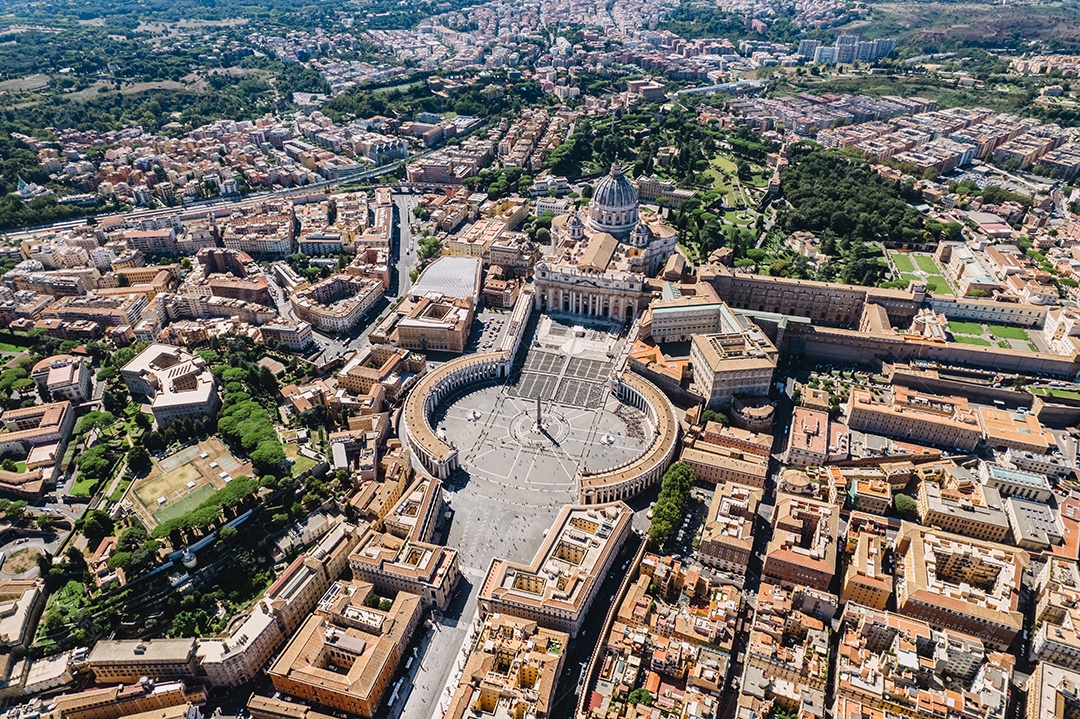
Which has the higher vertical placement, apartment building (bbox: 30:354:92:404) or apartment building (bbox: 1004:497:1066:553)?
apartment building (bbox: 1004:497:1066:553)

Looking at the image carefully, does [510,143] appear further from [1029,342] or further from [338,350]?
[1029,342]

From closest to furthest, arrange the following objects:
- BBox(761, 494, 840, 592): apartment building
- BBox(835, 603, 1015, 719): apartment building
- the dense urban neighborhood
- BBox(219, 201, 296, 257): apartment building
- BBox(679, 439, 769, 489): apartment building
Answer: BBox(835, 603, 1015, 719): apartment building
the dense urban neighborhood
BBox(761, 494, 840, 592): apartment building
BBox(679, 439, 769, 489): apartment building
BBox(219, 201, 296, 257): apartment building

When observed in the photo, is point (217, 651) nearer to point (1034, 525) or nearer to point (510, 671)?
point (510, 671)

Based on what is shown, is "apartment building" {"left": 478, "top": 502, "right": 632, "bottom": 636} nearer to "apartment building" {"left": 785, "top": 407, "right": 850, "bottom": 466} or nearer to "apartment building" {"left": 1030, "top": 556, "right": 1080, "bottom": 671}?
"apartment building" {"left": 785, "top": 407, "right": 850, "bottom": 466}

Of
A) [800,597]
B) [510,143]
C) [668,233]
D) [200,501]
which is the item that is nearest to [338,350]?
[200,501]

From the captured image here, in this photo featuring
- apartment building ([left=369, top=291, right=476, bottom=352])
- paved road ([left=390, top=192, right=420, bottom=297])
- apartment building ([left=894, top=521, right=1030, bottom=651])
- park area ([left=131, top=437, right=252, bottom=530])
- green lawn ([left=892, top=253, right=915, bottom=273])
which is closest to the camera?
apartment building ([left=894, top=521, right=1030, bottom=651])

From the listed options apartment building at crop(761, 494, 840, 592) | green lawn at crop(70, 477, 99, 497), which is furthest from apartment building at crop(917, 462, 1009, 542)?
green lawn at crop(70, 477, 99, 497)

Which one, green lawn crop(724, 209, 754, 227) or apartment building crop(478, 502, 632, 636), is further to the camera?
green lawn crop(724, 209, 754, 227)
